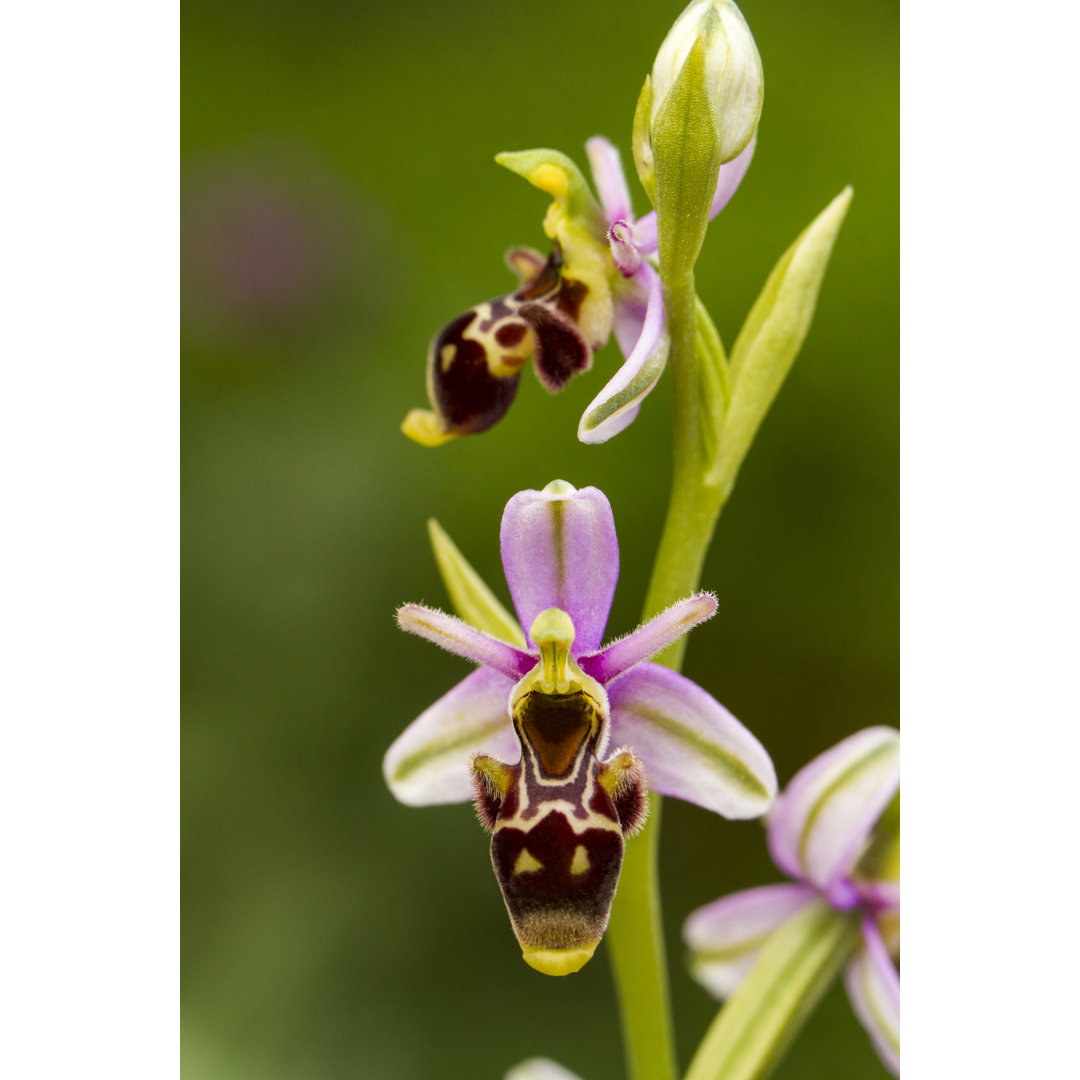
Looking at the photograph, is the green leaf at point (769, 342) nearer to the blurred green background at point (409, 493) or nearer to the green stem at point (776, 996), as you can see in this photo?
the blurred green background at point (409, 493)

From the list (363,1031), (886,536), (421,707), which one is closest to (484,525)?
(421,707)

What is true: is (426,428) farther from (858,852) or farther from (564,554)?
(858,852)

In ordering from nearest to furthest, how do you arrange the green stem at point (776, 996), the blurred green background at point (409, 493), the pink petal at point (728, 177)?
the pink petal at point (728, 177) → the green stem at point (776, 996) → the blurred green background at point (409, 493)

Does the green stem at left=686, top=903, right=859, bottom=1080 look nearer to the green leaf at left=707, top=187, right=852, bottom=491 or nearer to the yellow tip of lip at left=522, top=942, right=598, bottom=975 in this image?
the yellow tip of lip at left=522, top=942, right=598, bottom=975

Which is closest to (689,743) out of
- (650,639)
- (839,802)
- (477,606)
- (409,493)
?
(650,639)

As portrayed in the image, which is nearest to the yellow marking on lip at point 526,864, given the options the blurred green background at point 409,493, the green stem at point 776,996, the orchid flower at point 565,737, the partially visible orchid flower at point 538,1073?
the orchid flower at point 565,737

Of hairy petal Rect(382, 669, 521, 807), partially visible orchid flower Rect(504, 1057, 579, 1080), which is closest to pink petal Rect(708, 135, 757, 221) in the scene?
hairy petal Rect(382, 669, 521, 807)
